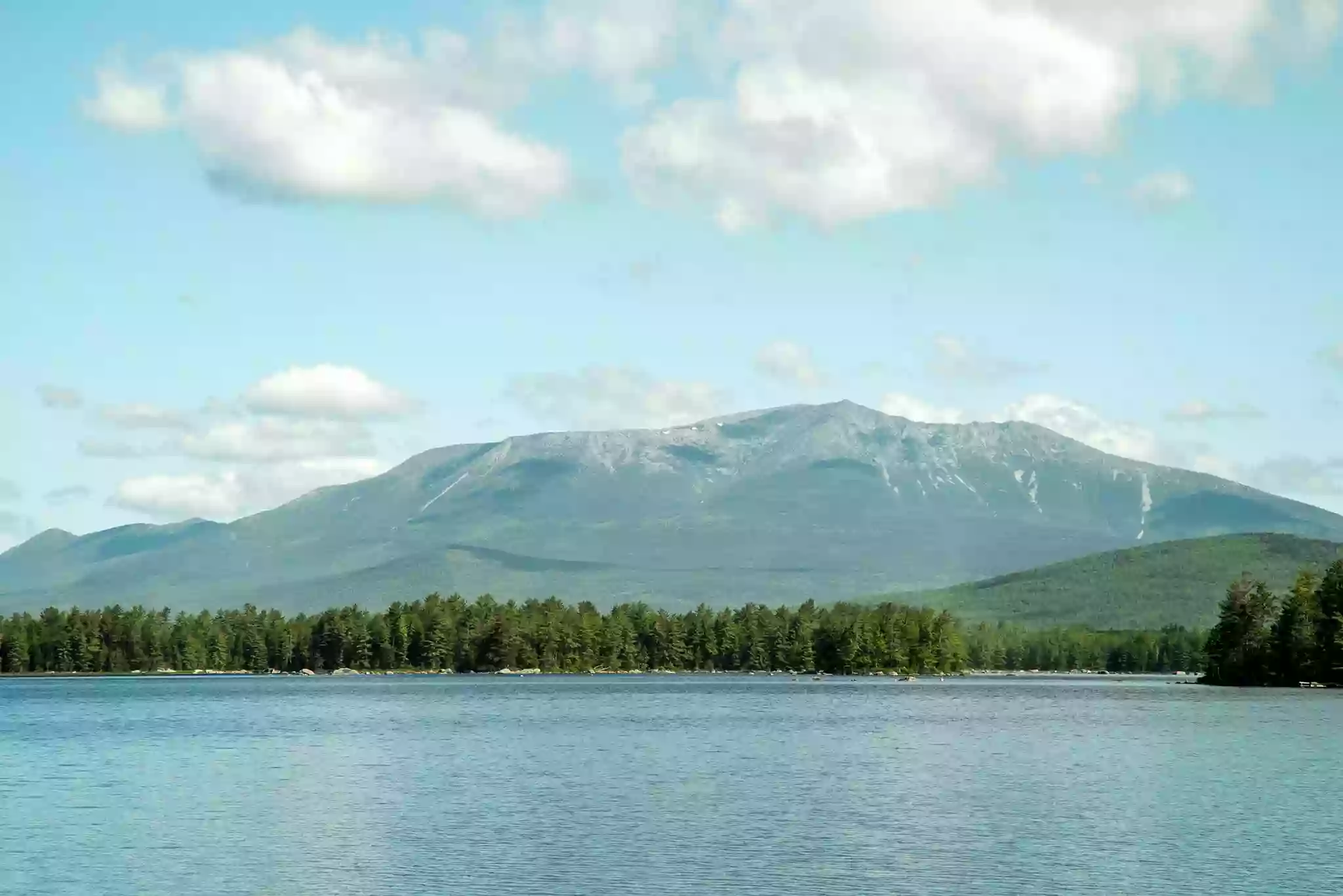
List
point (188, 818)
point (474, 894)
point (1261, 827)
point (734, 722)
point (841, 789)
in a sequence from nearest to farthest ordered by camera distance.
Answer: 1. point (474, 894)
2. point (1261, 827)
3. point (188, 818)
4. point (841, 789)
5. point (734, 722)

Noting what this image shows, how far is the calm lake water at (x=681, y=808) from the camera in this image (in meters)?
57.3

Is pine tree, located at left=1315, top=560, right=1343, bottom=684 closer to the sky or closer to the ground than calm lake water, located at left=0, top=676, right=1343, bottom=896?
closer to the sky

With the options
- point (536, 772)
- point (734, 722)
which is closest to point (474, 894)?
point (536, 772)

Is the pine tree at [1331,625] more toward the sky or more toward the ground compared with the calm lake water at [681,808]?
more toward the sky

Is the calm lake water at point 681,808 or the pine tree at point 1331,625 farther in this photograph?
the pine tree at point 1331,625

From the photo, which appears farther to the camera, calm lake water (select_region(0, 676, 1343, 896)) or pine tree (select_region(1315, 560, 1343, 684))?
pine tree (select_region(1315, 560, 1343, 684))

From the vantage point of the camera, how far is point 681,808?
76.6 meters

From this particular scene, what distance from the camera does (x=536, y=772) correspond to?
97312 millimetres

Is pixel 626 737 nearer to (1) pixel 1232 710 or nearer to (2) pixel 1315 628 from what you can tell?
(1) pixel 1232 710

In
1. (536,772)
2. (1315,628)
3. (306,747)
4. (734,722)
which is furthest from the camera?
(1315,628)

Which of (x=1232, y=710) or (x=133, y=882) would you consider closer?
(x=133, y=882)

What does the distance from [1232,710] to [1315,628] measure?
4625 centimetres

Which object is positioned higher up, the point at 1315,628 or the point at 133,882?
the point at 1315,628

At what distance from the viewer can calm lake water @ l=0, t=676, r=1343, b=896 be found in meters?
57.3
